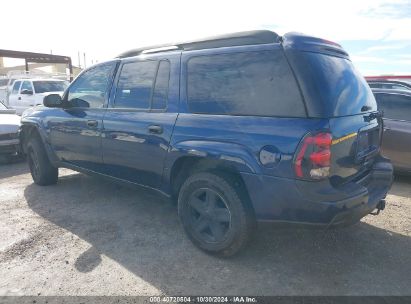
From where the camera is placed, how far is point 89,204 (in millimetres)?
4914

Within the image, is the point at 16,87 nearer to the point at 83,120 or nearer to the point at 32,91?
the point at 32,91

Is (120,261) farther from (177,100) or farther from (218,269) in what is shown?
(177,100)

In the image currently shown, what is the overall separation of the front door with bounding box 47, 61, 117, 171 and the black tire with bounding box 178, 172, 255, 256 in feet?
4.99

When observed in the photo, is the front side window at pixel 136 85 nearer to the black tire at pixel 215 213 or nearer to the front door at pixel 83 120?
the front door at pixel 83 120

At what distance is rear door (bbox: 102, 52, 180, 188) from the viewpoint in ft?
12.0

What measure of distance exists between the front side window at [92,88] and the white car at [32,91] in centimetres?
847

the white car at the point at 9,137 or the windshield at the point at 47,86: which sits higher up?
the windshield at the point at 47,86

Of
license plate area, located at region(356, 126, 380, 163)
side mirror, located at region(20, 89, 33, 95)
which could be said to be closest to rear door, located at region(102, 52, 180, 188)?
license plate area, located at region(356, 126, 380, 163)

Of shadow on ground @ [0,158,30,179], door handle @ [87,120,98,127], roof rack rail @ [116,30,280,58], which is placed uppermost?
roof rack rail @ [116,30,280,58]

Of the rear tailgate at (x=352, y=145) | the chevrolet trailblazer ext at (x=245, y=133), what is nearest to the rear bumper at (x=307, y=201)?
the chevrolet trailblazer ext at (x=245, y=133)

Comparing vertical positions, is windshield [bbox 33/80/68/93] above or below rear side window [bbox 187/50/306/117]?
below

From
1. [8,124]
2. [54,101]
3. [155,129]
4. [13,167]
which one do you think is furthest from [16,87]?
[155,129]

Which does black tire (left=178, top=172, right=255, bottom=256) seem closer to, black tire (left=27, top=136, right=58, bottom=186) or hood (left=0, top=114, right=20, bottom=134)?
black tire (left=27, top=136, right=58, bottom=186)

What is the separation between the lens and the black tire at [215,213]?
3.15 metres
